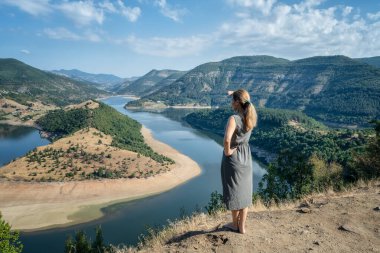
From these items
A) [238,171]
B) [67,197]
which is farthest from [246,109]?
[67,197]

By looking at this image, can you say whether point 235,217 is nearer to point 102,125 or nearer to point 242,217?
point 242,217

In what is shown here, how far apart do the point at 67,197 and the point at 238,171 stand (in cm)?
5180

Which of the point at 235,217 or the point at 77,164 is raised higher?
the point at 235,217

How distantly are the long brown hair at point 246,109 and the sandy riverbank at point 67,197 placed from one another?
1686 inches

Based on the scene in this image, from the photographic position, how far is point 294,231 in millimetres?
7488

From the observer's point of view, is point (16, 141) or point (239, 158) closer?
point (239, 158)

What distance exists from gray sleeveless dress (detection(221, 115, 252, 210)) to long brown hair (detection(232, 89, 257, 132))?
4.7 inches

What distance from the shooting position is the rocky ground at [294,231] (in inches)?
262

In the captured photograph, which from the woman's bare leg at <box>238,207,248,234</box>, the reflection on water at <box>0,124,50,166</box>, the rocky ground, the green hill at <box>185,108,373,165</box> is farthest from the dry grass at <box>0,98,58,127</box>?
the woman's bare leg at <box>238,207,248,234</box>

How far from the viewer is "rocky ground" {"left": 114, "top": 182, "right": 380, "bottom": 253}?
6.66 metres

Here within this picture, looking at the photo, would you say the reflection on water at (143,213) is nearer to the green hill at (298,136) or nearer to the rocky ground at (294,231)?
the green hill at (298,136)

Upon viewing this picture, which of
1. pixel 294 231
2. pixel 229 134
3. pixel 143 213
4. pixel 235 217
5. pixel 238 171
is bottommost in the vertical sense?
pixel 143 213

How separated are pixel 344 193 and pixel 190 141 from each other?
99.8 m

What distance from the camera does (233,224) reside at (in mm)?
7301
